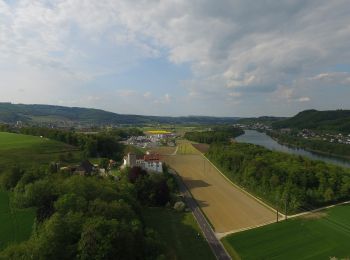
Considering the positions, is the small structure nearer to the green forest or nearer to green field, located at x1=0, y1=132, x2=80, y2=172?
green field, located at x1=0, y1=132, x2=80, y2=172

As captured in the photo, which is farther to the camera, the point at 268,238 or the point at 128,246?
the point at 268,238

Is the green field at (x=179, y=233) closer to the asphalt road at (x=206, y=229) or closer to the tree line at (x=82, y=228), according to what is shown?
the asphalt road at (x=206, y=229)

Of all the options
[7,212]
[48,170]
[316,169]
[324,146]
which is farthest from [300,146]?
[7,212]

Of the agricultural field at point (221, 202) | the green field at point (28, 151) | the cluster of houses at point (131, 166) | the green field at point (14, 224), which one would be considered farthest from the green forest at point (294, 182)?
the green field at point (28, 151)

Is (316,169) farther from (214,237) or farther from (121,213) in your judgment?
(121,213)

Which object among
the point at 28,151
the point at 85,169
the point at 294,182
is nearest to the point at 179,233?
the point at 294,182

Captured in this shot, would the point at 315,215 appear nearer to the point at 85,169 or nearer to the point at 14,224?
the point at 14,224
